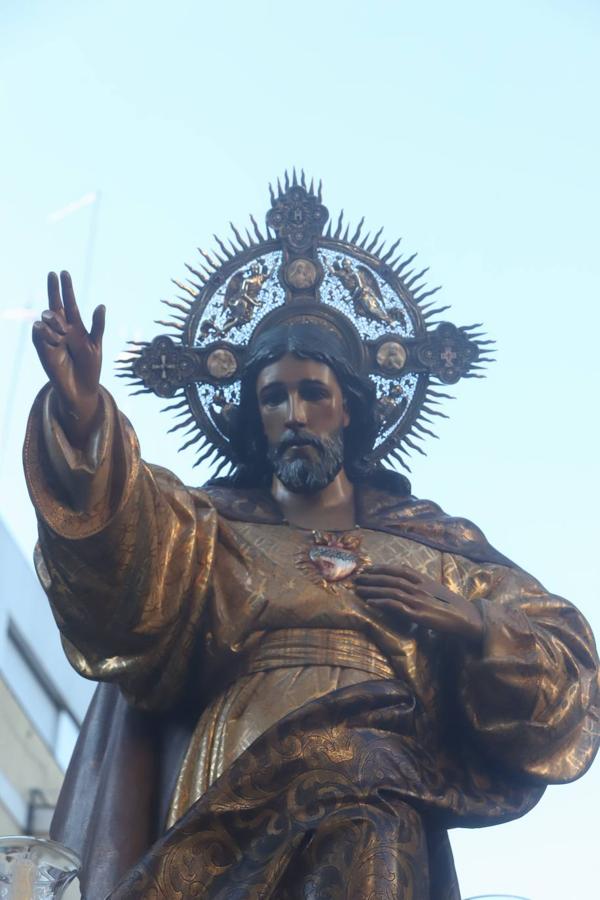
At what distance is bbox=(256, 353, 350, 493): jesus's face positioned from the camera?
281 inches

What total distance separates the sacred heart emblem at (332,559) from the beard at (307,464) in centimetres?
18

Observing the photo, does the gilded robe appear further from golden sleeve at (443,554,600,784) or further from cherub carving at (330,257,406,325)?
cherub carving at (330,257,406,325)

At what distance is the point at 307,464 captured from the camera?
280 inches

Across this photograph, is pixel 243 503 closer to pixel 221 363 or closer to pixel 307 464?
pixel 307 464

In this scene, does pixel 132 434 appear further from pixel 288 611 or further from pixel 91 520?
pixel 288 611

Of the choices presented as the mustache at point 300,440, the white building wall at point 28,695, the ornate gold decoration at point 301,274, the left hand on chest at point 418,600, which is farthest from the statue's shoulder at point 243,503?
the white building wall at point 28,695

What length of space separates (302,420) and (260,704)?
3.62 feet

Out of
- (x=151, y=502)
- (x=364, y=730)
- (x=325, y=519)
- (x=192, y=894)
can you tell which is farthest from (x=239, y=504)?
(x=192, y=894)

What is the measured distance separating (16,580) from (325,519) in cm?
1276

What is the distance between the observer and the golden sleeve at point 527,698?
21.2 ft

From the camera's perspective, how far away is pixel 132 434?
6406 mm

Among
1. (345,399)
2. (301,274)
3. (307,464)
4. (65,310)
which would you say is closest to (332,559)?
(307,464)

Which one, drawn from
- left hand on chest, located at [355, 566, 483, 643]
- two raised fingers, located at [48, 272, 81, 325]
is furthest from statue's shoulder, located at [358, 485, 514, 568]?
two raised fingers, located at [48, 272, 81, 325]

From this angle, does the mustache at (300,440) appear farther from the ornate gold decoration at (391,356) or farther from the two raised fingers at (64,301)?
the two raised fingers at (64,301)
